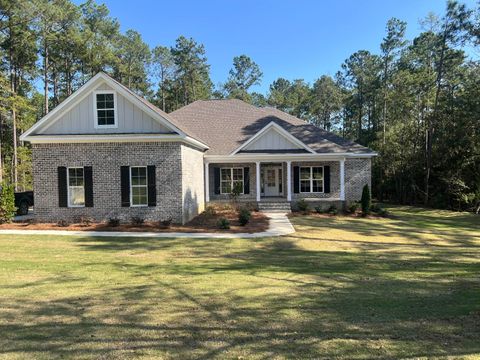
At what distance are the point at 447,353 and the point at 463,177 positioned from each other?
26.9 m

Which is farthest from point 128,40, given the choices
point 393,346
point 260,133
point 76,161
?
point 393,346

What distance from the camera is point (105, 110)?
52.9ft

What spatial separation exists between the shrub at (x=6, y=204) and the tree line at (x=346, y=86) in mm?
16170

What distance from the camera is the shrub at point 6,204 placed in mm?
15828

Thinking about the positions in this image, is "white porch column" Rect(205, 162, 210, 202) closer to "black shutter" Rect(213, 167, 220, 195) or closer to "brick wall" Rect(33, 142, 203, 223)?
"black shutter" Rect(213, 167, 220, 195)

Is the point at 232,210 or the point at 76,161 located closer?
the point at 76,161

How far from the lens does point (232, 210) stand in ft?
65.4

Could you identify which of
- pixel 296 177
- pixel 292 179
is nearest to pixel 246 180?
pixel 292 179

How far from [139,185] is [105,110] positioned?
3.35 m

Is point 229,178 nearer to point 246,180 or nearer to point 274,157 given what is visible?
point 246,180

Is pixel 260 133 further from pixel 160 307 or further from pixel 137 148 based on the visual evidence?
pixel 160 307

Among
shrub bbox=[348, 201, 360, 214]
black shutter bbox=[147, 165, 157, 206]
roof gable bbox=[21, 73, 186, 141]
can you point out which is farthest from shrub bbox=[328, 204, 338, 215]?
black shutter bbox=[147, 165, 157, 206]

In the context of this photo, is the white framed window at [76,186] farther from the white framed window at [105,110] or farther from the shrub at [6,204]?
the shrub at [6,204]

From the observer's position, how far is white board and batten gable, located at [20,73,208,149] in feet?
51.8
